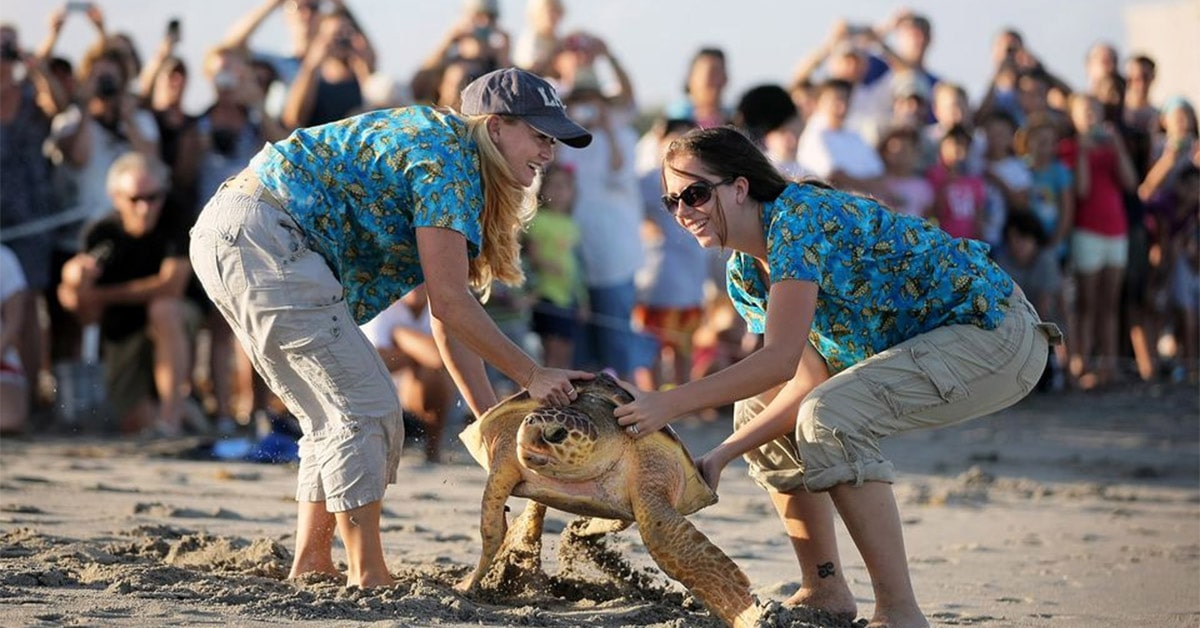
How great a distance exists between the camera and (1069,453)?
9094 mm

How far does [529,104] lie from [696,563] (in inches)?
47.6

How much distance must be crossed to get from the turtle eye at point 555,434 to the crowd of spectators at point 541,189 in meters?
3.27

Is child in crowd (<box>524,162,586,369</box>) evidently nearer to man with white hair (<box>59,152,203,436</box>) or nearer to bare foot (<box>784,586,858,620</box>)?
man with white hair (<box>59,152,203,436</box>)

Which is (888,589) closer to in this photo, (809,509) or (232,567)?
(809,509)

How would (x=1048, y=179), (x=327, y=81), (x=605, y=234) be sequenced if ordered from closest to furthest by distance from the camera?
(x=327, y=81) < (x=605, y=234) < (x=1048, y=179)

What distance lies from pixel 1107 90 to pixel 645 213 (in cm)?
417

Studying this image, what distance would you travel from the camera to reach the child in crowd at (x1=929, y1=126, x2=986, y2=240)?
10141mm

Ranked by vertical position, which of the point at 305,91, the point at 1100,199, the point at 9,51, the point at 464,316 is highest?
the point at 9,51

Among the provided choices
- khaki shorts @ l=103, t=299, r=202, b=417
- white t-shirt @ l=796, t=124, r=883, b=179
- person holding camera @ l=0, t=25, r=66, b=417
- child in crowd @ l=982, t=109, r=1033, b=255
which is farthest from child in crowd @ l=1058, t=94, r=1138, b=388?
person holding camera @ l=0, t=25, r=66, b=417

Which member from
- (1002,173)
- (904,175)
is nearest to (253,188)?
(904,175)

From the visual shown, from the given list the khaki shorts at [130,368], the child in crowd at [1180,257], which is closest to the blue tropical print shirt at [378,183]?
the khaki shorts at [130,368]

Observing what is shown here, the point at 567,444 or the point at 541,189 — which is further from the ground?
the point at 541,189

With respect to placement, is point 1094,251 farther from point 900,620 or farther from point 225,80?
point 900,620

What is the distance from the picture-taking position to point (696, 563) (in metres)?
4.16
